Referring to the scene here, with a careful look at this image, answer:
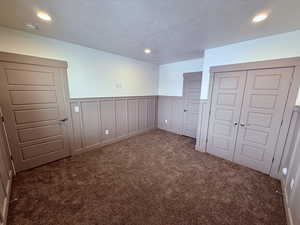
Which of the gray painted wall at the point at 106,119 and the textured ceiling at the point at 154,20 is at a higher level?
the textured ceiling at the point at 154,20

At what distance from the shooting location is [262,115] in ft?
7.70

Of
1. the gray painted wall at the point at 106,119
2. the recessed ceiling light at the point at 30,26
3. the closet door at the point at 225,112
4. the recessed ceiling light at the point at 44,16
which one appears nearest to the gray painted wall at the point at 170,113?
the gray painted wall at the point at 106,119

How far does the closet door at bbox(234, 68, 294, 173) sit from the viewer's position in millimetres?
2150

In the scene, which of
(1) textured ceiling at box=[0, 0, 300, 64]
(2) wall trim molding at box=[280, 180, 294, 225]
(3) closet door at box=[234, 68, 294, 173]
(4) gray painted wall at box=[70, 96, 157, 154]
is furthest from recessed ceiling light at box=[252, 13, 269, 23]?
(4) gray painted wall at box=[70, 96, 157, 154]

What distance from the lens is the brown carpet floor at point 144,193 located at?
4.97 ft

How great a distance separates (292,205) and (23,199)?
3658 millimetres

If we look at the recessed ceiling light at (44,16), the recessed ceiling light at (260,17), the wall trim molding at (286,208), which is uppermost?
the recessed ceiling light at (44,16)

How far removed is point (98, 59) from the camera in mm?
3141

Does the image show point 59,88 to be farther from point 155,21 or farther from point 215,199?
point 215,199

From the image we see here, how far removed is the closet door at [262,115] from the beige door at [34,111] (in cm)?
398

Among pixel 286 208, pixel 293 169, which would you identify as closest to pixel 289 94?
pixel 293 169

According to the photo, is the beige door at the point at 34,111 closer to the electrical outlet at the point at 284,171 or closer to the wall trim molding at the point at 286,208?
the wall trim molding at the point at 286,208

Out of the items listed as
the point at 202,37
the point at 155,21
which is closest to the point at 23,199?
the point at 155,21

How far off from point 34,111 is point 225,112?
4.10 m
